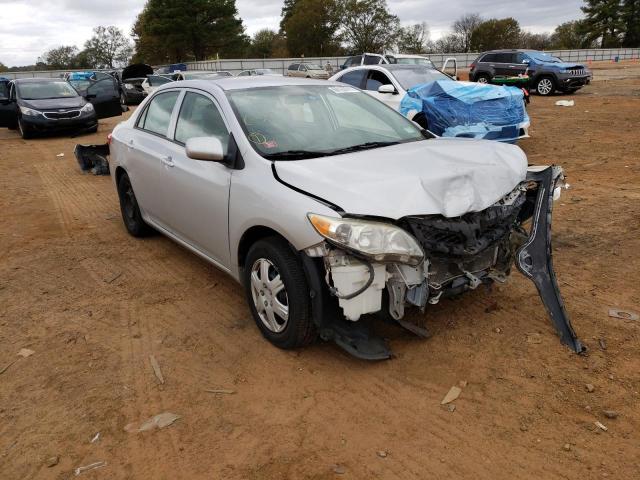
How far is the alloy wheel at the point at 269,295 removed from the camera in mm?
3283

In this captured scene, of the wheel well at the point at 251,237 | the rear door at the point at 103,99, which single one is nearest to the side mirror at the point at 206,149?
the wheel well at the point at 251,237

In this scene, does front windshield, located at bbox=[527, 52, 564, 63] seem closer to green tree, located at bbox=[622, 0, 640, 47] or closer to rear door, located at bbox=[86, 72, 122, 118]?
rear door, located at bbox=[86, 72, 122, 118]

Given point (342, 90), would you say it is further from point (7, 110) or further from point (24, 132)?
point (7, 110)

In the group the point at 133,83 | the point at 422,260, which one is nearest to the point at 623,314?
the point at 422,260

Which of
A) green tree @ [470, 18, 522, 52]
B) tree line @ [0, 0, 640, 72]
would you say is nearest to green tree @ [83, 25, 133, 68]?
tree line @ [0, 0, 640, 72]

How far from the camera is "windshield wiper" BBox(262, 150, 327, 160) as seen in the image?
11.3 ft

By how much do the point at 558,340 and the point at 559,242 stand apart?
201cm

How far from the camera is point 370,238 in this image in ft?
9.34

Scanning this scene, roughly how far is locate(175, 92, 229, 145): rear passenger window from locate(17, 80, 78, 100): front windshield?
1244 centimetres

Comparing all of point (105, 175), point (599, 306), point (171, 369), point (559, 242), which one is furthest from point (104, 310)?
point (105, 175)

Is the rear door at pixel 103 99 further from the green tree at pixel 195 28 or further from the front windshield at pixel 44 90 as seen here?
the green tree at pixel 195 28

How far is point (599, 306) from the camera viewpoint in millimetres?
3861

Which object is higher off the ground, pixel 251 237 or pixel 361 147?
pixel 361 147

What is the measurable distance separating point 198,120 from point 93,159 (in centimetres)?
660
